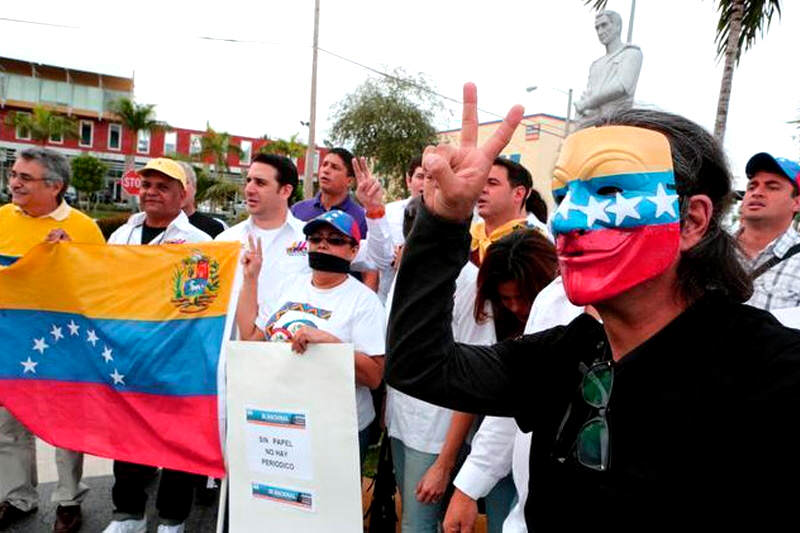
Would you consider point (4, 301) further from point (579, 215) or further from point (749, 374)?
point (749, 374)

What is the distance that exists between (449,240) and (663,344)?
471mm

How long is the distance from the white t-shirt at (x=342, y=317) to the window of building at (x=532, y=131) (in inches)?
1182

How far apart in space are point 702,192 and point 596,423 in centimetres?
51

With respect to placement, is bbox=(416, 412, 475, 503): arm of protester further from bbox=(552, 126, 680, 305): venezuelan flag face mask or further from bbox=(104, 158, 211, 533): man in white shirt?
bbox=(104, 158, 211, 533): man in white shirt

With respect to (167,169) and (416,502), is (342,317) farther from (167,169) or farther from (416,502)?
(167,169)

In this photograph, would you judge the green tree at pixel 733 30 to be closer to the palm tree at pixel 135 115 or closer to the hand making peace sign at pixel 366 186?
the hand making peace sign at pixel 366 186

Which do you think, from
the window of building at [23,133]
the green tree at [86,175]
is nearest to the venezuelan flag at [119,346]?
the green tree at [86,175]

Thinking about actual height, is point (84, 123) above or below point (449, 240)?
above

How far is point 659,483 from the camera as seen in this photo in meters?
1.05

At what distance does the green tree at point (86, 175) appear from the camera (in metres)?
40.8

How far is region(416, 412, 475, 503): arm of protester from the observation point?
2609mm

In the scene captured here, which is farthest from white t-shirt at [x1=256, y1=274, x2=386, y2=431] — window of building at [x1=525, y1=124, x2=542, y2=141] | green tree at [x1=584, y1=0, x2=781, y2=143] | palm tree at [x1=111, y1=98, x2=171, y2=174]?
palm tree at [x1=111, y1=98, x2=171, y2=174]

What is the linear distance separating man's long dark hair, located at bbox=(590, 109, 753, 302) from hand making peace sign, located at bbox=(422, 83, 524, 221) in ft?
0.82

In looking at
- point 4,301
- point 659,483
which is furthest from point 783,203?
point 4,301
